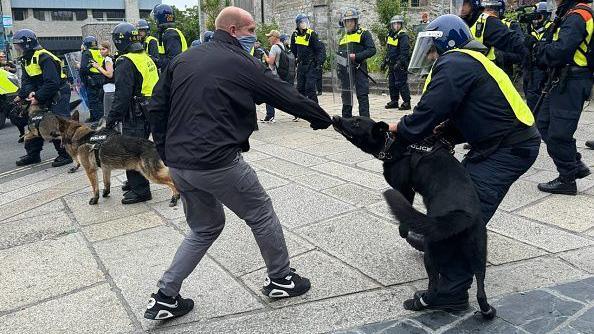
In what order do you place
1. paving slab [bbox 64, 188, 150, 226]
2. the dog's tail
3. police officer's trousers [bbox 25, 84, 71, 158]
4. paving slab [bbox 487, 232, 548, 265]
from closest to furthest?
the dog's tail < paving slab [bbox 487, 232, 548, 265] < paving slab [bbox 64, 188, 150, 226] < police officer's trousers [bbox 25, 84, 71, 158]

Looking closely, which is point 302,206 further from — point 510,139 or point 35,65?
point 35,65

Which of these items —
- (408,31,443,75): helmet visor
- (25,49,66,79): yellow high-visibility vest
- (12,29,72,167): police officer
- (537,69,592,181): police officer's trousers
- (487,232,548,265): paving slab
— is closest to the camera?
(408,31,443,75): helmet visor

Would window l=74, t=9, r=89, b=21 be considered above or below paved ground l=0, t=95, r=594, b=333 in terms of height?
above

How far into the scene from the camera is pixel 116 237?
475 cm

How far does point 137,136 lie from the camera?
6.00m

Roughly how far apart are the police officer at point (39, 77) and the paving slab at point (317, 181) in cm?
420

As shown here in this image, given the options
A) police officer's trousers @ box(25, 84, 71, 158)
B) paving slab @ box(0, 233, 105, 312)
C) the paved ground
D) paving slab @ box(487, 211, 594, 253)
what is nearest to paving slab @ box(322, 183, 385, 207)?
the paved ground

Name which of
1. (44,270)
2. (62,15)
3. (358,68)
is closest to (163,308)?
(44,270)

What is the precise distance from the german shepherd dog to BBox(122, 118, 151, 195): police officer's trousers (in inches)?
133

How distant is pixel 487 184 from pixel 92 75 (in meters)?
9.98

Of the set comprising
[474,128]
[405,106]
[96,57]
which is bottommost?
[405,106]

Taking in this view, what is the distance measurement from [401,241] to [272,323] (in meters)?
1.50

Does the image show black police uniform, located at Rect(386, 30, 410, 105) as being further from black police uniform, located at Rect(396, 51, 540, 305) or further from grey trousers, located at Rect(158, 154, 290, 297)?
grey trousers, located at Rect(158, 154, 290, 297)

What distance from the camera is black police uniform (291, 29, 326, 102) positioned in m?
10.8
